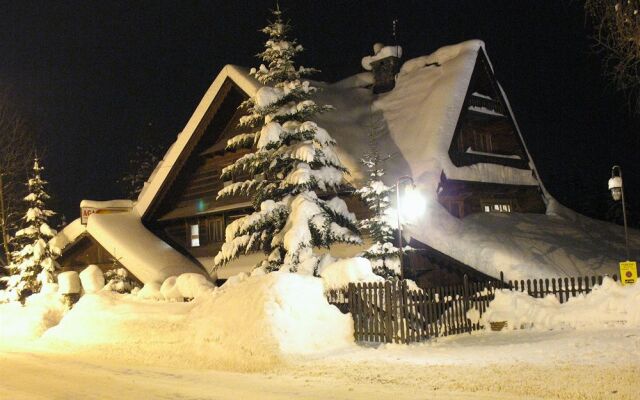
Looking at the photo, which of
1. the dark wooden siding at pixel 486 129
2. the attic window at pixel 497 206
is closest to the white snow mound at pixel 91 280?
the dark wooden siding at pixel 486 129

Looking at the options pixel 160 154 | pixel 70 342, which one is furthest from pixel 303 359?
pixel 160 154

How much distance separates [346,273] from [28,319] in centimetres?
1013

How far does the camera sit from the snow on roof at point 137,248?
24.9 m

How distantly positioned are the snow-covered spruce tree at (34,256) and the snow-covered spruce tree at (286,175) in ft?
42.3

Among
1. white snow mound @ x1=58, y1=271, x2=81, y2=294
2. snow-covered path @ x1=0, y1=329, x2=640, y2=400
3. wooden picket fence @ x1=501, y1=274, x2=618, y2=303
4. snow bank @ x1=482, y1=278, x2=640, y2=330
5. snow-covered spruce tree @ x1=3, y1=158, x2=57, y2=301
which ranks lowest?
snow-covered path @ x1=0, y1=329, x2=640, y2=400

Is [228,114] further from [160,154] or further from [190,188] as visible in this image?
[160,154]

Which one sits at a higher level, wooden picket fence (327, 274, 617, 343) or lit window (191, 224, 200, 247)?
lit window (191, 224, 200, 247)

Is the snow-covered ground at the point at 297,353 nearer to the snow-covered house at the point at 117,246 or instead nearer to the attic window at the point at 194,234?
the snow-covered house at the point at 117,246

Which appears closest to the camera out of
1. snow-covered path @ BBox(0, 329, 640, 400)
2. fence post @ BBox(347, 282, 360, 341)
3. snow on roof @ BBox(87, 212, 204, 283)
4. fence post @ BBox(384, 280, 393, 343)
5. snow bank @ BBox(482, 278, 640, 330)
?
snow-covered path @ BBox(0, 329, 640, 400)

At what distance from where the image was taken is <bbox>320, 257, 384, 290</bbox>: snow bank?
561 inches

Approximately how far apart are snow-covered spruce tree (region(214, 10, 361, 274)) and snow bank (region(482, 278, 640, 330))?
394 cm

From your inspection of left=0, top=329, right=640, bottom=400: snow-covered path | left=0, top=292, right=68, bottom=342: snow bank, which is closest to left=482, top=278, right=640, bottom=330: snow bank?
left=0, top=329, right=640, bottom=400: snow-covered path

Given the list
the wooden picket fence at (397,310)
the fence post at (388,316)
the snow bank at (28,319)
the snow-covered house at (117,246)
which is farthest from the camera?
the snow-covered house at (117,246)

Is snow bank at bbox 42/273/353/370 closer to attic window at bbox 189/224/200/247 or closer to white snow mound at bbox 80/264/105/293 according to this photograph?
white snow mound at bbox 80/264/105/293
